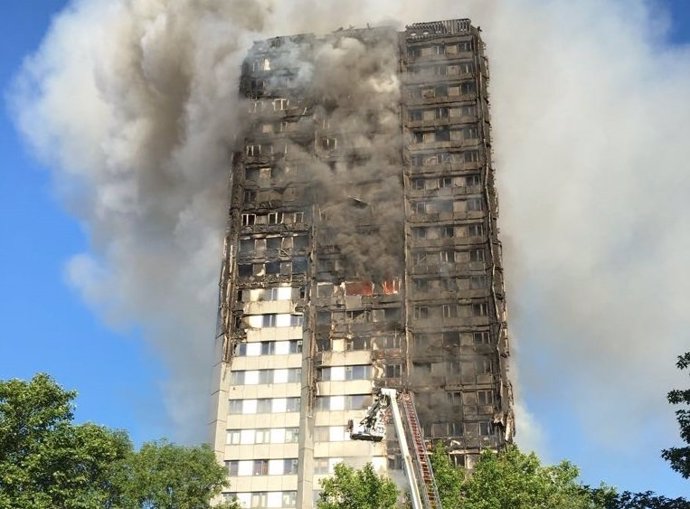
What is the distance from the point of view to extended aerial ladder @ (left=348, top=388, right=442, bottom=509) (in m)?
44.9

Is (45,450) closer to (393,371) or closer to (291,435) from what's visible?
(291,435)

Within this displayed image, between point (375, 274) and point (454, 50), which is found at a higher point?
point (454, 50)

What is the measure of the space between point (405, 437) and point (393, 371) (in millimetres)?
40928

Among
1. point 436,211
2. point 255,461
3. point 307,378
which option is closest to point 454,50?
point 436,211

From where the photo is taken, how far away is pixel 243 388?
300ft

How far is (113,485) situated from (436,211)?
5107 centimetres

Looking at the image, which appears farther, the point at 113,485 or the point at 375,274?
the point at 375,274

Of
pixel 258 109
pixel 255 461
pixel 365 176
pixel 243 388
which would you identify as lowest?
pixel 255 461

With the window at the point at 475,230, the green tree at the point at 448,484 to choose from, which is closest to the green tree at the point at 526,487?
the green tree at the point at 448,484

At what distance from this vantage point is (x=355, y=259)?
95.2 meters

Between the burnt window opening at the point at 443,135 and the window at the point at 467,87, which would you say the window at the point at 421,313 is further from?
the window at the point at 467,87

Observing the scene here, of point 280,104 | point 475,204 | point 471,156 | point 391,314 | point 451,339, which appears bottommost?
point 451,339

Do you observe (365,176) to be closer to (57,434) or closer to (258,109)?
(258,109)

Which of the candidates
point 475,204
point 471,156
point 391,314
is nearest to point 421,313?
point 391,314
